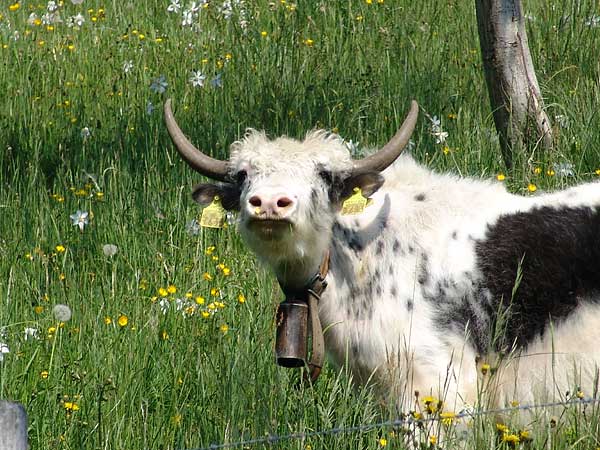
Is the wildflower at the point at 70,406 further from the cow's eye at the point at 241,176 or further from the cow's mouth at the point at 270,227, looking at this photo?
the cow's eye at the point at 241,176

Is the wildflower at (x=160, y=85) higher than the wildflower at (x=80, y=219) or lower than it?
higher

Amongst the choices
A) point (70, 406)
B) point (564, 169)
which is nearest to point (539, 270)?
point (564, 169)

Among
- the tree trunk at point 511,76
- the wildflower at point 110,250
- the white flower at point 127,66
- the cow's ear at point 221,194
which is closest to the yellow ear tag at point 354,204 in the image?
the cow's ear at point 221,194

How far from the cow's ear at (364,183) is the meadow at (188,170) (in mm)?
762

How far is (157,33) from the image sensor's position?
9.85 m

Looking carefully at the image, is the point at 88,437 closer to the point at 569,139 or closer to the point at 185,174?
the point at 185,174

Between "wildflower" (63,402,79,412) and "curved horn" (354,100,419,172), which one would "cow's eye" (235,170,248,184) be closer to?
"curved horn" (354,100,419,172)

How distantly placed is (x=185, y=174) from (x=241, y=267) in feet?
4.01

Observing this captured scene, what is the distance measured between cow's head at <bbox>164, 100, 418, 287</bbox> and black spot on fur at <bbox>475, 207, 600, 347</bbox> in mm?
594

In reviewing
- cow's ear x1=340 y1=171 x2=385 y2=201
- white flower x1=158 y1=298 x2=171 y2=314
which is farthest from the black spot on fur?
white flower x1=158 y1=298 x2=171 y2=314

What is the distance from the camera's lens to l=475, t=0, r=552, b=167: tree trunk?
7051mm

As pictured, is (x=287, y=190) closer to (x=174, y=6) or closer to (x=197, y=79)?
(x=197, y=79)

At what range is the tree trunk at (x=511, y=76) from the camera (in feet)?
23.1

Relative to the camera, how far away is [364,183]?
16.0ft
